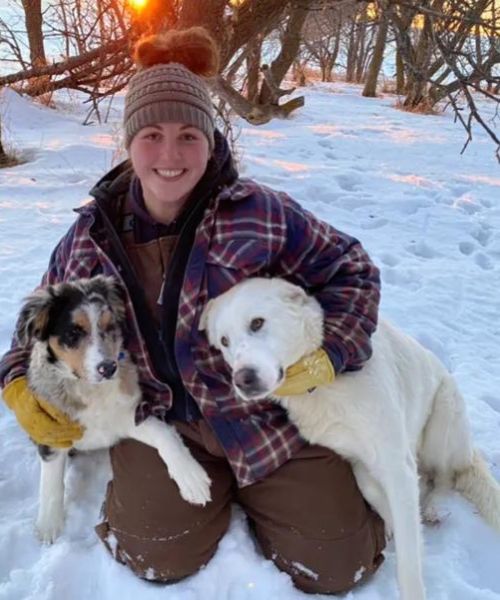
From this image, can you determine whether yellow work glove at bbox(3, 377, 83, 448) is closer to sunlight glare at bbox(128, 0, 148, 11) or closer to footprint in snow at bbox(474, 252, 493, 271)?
sunlight glare at bbox(128, 0, 148, 11)

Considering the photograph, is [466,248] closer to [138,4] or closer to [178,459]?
[138,4]

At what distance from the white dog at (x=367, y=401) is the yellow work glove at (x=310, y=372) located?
36 mm

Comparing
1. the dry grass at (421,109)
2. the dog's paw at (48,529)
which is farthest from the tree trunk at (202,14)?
the dry grass at (421,109)

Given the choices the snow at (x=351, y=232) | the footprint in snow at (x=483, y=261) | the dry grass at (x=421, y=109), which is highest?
the snow at (x=351, y=232)

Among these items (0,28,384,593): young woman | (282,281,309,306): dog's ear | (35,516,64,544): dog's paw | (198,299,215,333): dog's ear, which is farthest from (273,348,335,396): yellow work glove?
(35,516,64,544): dog's paw

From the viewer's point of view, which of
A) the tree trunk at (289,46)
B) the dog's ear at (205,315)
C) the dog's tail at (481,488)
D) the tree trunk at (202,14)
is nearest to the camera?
the dog's ear at (205,315)

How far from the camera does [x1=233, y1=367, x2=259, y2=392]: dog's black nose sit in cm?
195

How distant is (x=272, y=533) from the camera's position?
2.38 meters

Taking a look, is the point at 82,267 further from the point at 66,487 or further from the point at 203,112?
the point at 66,487

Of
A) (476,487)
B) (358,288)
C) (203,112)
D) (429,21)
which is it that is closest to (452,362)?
(476,487)

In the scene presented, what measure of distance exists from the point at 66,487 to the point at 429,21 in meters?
2.92

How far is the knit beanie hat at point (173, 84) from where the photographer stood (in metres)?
2.28

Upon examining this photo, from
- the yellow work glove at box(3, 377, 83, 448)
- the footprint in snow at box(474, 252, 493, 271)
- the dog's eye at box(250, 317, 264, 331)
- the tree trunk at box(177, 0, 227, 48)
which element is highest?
the tree trunk at box(177, 0, 227, 48)

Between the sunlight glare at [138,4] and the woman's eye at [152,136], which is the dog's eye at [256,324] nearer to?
the woman's eye at [152,136]
